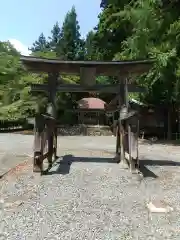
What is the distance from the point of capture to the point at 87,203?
20.0 ft

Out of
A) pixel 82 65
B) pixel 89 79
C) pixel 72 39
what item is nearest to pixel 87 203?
pixel 89 79

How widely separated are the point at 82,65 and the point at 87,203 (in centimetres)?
529

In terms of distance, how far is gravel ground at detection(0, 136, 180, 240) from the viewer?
4660 millimetres

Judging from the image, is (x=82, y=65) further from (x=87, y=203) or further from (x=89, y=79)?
(x=87, y=203)

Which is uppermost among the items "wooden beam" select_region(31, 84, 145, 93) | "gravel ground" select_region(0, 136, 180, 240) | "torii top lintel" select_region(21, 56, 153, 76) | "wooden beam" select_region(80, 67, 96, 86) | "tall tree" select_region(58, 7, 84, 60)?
"tall tree" select_region(58, 7, 84, 60)

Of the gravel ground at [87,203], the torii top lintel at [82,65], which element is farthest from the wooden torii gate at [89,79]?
the gravel ground at [87,203]

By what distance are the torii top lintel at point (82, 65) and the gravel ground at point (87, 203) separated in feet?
9.74

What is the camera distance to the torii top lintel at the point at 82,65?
10078mm

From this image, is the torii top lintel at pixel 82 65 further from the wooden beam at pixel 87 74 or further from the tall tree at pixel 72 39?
the tall tree at pixel 72 39

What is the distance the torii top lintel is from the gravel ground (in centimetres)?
297

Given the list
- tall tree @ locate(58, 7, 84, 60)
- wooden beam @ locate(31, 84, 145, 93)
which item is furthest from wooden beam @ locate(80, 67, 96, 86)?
tall tree @ locate(58, 7, 84, 60)

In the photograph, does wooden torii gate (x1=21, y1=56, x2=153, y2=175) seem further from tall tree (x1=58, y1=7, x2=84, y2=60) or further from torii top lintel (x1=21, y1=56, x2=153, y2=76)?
tall tree (x1=58, y1=7, x2=84, y2=60)

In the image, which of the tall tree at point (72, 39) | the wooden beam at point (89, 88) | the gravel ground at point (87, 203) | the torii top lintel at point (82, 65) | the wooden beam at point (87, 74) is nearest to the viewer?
the gravel ground at point (87, 203)

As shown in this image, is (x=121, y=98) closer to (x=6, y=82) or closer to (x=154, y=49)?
(x=154, y=49)
